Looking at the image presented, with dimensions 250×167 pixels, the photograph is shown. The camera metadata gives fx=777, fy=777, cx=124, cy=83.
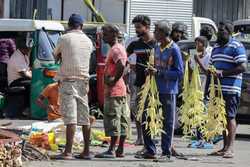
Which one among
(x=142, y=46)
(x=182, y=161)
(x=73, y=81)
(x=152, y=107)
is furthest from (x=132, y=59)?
(x=182, y=161)

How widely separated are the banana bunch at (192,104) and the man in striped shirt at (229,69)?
0.35 meters

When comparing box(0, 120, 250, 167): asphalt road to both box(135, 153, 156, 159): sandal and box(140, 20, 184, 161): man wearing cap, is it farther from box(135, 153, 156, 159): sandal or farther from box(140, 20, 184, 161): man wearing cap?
box(140, 20, 184, 161): man wearing cap

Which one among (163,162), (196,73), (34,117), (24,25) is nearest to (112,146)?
(163,162)

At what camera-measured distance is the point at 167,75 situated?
10.2 meters

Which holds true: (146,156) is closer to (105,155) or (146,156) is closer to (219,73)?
(105,155)

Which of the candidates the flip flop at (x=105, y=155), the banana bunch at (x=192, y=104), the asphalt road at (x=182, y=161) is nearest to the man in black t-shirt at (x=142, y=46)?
the banana bunch at (x=192, y=104)

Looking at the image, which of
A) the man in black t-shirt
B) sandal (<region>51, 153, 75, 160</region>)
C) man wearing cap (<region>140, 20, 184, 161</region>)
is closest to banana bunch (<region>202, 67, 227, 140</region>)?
man wearing cap (<region>140, 20, 184, 161</region>)

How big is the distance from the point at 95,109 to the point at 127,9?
963 centimetres

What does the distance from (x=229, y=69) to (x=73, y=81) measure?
7.44ft

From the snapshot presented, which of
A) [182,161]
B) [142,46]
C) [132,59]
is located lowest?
[182,161]

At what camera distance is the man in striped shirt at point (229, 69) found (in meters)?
10.8

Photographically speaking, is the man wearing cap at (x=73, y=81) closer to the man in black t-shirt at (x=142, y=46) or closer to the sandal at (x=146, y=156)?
the sandal at (x=146, y=156)

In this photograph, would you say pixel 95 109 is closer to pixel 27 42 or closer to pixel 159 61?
pixel 27 42

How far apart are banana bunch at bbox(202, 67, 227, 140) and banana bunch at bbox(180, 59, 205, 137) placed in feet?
0.38
